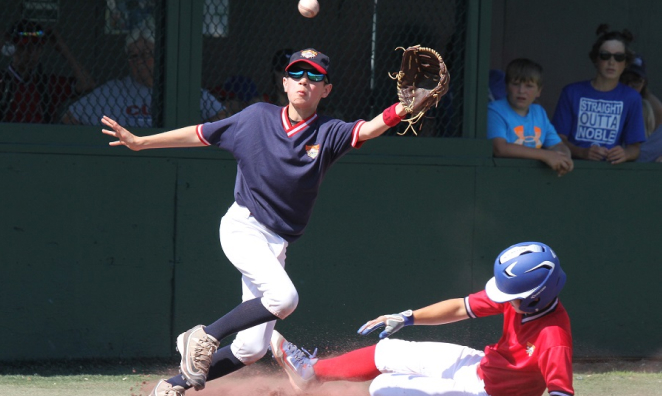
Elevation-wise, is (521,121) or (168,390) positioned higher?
(521,121)

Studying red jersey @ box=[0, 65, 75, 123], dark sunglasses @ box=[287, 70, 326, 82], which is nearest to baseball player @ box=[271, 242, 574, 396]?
dark sunglasses @ box=[287, 70, 326, 82]

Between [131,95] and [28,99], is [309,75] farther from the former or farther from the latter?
[28,99]

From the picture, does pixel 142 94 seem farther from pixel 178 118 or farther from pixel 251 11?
pixel 251 11

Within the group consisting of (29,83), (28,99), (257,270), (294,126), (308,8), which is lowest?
(257,270)

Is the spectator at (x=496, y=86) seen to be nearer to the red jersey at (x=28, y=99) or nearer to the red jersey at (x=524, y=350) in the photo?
the red jersey at (x=524, y=350)

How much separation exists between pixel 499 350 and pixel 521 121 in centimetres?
260

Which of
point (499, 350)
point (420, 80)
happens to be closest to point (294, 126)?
point (420, 80)

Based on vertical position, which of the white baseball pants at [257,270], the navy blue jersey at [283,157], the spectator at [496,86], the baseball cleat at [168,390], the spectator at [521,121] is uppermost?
the spectator at [496,86]

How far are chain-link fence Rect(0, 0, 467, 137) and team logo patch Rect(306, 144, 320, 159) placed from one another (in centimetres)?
166

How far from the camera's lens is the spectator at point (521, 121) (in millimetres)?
6367

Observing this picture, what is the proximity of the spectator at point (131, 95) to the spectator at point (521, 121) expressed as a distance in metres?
1.93

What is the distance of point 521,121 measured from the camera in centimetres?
645

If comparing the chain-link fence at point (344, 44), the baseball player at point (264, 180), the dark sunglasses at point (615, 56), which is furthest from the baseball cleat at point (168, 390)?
the dark sunglasses at point (615, 56)

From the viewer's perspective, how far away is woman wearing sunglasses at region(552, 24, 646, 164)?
21.6ft
